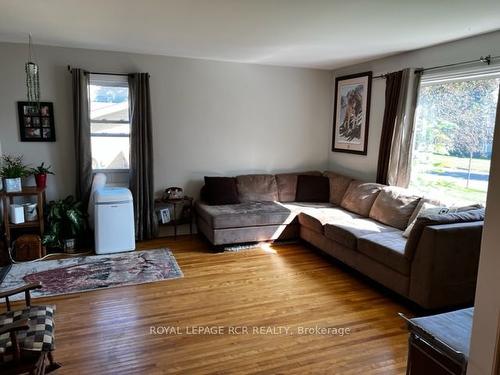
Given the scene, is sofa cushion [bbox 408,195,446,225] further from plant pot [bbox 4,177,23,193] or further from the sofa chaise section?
plant pot [bbox 4,177,23,193]

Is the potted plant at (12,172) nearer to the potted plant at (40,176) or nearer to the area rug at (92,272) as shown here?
the potted plant at (40,176)

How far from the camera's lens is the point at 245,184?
5137 millimetres

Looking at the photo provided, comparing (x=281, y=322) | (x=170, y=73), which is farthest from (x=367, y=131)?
(x=281, y=322)

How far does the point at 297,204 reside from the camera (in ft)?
16.8

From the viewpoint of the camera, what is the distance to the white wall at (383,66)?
3393 millimetres

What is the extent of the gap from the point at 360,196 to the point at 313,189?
880mm

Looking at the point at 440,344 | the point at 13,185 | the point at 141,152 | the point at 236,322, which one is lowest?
the point at 236,322

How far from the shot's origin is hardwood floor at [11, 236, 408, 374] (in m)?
2.30

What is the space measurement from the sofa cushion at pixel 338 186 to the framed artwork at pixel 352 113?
0.42 meters

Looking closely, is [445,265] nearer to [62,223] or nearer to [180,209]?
[180,209]

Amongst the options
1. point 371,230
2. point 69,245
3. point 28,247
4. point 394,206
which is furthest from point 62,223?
point 394,206

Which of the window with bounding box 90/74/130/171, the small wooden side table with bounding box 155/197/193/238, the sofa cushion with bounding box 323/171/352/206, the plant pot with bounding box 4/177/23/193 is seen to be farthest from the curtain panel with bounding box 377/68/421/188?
the plant pot with bounding box 4/177/23/193

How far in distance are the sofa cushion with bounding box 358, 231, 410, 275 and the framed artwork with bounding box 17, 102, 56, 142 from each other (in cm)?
388

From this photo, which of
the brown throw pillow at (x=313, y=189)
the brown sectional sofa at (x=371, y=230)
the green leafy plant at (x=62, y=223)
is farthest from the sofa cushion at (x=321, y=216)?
the green leafy plant at (x=62, y=223)
